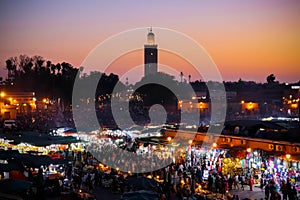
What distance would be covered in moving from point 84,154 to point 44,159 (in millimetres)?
7920

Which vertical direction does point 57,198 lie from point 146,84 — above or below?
below

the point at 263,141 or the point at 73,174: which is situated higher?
the point at 263,141

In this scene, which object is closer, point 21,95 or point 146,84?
point 21,95

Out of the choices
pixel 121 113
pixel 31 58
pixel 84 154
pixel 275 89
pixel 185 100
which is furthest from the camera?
pixel 275 89

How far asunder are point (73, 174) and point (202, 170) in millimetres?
5719

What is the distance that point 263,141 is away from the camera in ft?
57.9

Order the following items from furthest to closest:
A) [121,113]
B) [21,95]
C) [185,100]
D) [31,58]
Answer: [31,58] < [185,100] < [121,113] < [21,95]

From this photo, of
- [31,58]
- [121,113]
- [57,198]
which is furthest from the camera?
[31,58]

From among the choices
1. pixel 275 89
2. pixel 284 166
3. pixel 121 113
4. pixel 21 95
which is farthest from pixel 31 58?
pixel 284 166

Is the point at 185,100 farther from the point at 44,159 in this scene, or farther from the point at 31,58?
the point at 44,159

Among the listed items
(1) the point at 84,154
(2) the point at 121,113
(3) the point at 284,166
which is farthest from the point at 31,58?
(3) the point at 284,166

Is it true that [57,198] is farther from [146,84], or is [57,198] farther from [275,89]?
[275,89]

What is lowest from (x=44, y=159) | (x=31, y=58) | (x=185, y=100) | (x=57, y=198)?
(x=57, y=198)

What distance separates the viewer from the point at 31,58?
70750 millimetres
